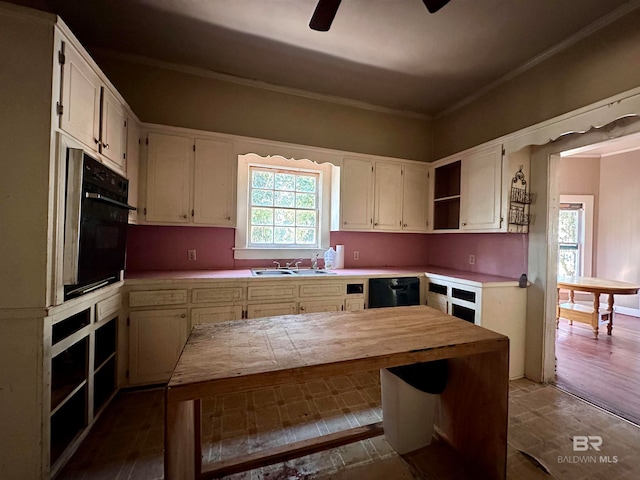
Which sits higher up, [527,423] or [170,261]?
[170,261]

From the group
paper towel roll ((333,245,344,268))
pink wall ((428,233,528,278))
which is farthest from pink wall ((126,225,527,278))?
paper towel roll ((333,245,344,268))

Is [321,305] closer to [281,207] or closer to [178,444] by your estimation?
[281,207]

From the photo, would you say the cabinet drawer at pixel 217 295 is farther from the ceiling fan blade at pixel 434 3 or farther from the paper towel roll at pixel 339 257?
the ceiling fan blade at pixel 434 3

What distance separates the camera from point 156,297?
2.34 m

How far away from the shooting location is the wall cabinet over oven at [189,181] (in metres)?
2.59

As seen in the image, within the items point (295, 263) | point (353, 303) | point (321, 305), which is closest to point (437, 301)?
point (353, 303)

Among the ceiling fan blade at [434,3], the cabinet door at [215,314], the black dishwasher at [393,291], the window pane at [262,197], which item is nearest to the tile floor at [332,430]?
the cabinet door at [215,314]

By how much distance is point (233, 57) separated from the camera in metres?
2.71

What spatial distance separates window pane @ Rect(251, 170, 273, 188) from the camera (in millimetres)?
3264

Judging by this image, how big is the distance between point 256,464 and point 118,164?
224 cm

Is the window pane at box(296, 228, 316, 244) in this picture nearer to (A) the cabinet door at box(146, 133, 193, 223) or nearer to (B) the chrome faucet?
(B) the chrome faucet

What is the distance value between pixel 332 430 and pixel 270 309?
1115 millimetres

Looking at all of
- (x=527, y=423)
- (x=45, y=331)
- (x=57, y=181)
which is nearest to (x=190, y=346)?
(x=45, y=331)

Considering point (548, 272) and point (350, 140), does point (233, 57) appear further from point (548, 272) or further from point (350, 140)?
point (548, 272)
